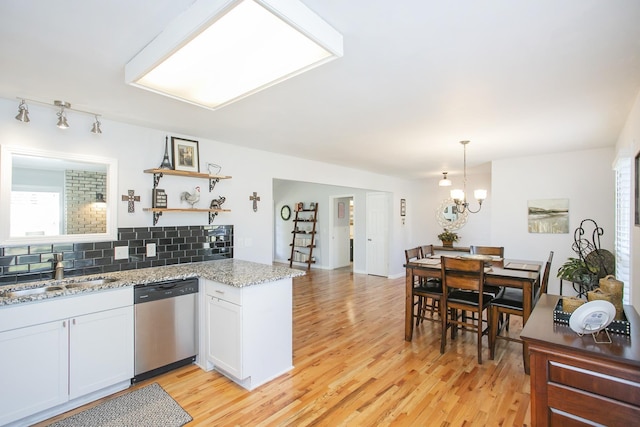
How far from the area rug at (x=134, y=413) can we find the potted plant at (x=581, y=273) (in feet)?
15.0

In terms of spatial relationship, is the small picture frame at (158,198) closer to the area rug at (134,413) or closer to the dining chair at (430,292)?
the area rug at (134,413)

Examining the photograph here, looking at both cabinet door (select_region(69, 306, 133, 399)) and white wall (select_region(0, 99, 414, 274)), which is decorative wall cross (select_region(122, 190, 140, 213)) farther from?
cabinet door (select_region(69, 306, 133, 399))

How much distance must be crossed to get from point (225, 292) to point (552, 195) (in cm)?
484

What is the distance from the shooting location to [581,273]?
4.00 m

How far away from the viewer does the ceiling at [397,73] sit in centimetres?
147

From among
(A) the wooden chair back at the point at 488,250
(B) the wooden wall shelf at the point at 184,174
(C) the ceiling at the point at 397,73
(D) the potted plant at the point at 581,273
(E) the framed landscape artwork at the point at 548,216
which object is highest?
(C) the ceiling at the point at 397,73

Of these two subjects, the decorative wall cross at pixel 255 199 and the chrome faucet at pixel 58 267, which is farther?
the decorative wall cross at pixel 255 199

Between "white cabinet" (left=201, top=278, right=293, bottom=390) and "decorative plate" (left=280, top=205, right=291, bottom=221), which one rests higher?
"decorative plate" (left=280, top=205, right=291, bottom=221)

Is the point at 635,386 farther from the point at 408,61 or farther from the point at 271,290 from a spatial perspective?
the point at 271,290

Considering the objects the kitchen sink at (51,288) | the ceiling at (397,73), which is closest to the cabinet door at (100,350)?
the kitchen sink at (51,288)

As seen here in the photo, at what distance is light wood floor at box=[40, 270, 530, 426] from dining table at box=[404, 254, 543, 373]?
36 cm

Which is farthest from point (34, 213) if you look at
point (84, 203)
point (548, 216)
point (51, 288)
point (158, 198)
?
point (548, 216)

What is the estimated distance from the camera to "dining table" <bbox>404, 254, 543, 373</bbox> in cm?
295

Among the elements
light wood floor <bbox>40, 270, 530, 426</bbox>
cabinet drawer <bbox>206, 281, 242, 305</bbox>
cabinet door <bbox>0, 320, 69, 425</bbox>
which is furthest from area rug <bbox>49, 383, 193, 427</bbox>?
cabinet drawer <bbox>206, 281, 242, 305</bbox>
